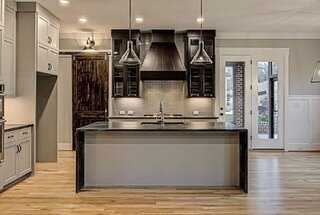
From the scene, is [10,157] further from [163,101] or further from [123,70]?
[163,101]

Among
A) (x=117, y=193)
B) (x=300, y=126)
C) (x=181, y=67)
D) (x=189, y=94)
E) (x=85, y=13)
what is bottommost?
(x=117, y=193)

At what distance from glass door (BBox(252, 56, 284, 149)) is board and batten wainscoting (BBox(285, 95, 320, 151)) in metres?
0.22

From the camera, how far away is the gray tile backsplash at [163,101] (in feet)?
31.1

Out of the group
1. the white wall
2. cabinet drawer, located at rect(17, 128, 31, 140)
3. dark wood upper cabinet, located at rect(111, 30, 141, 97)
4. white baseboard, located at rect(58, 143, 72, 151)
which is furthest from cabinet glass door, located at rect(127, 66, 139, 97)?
cabinet drawer, located at rect(17, 128, 31, 140)

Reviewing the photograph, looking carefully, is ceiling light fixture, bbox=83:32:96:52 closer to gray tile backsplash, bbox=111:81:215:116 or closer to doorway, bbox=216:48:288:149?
gray tile backsplash, bbox=111:81:215:116

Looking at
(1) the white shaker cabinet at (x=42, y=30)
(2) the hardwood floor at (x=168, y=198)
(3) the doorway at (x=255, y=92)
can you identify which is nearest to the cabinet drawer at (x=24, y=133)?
(2) the hardwood floor at (x=168, y=198)

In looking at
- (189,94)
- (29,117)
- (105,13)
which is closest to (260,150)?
(189,94)

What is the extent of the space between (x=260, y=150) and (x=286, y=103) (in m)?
1.30

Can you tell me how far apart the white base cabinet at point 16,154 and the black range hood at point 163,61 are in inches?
135

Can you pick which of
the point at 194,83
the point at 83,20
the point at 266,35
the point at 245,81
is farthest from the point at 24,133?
the point at 266,35

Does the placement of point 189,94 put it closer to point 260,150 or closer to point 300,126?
point 260,150

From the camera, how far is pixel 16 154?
19.0 feet

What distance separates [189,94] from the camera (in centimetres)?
Result: 923

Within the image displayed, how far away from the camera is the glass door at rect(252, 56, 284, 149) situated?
9594mm
